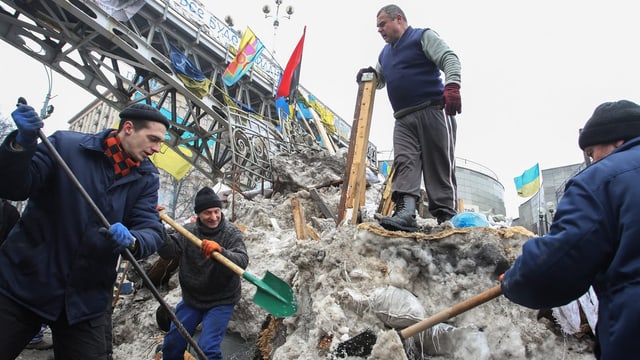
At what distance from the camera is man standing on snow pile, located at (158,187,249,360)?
3.10 meters

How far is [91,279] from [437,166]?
2.80 m

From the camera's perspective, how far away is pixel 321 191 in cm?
732

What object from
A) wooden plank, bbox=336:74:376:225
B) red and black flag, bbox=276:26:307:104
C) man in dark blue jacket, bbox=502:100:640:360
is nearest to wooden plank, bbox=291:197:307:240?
wooden plank, bbox=336:74:376:225

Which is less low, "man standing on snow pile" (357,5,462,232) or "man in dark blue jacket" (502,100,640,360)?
"man standing on snow pile" (357,5,462,232)

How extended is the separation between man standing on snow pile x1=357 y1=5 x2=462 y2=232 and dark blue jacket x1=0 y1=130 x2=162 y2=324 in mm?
2217

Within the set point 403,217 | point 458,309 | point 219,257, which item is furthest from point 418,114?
point 219,257

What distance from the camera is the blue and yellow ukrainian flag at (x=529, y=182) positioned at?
53.4 ft

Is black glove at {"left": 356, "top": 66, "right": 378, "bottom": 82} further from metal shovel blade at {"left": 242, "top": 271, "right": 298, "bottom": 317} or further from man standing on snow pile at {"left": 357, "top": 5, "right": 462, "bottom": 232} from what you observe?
metal shovel blade at {"left": 242, "top": 271, "right": 298, "bottom": 317}

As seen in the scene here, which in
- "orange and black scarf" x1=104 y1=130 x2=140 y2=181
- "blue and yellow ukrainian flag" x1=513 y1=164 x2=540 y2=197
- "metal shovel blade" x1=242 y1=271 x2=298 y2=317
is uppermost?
"blue and yellow ukrainian flag" x1=513 y1=164 x2=540 y2=197

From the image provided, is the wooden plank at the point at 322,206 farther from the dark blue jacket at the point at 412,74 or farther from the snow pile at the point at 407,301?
the dark blue jacket at the point at 412,74

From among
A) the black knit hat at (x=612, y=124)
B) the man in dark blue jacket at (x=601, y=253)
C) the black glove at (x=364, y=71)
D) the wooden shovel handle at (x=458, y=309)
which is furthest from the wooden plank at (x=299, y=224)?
the black knit hat at (x=612, y=124)

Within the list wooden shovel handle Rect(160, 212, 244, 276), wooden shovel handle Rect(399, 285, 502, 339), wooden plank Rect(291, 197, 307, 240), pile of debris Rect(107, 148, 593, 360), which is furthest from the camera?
wooden plank Rect(291, 197, 307, 240)

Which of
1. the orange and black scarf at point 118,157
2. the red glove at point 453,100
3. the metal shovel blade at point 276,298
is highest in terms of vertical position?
the red glove at point 453,100

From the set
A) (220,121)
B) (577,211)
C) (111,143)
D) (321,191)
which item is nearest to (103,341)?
(111,143)
